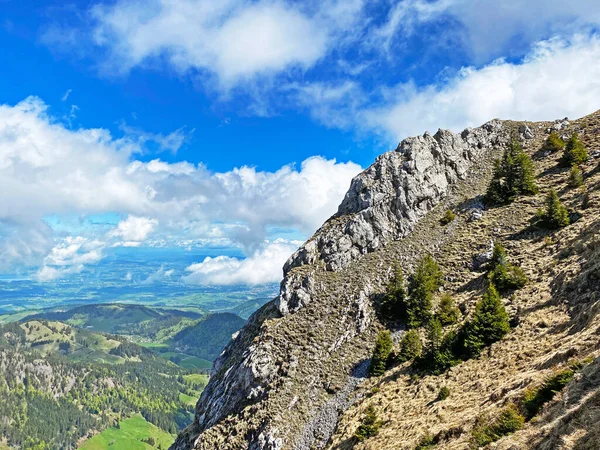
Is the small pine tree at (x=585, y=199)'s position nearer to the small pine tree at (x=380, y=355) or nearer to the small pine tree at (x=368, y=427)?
the small pine tree at (x=380, y=355)

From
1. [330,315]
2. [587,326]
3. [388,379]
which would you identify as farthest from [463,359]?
[330,315]

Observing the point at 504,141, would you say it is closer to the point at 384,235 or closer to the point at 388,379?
the point at 384,235

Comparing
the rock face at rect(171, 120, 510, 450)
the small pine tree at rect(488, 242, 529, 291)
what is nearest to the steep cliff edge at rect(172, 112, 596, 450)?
the rock face at rect(171, 120, 510, 450)

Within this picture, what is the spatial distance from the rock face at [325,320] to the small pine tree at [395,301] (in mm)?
3204

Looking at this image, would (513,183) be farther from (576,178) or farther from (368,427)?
(368,427)

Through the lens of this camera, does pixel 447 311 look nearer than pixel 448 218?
Yes

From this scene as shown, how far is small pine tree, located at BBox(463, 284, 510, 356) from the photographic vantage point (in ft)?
131

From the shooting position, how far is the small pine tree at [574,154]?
68.9 m

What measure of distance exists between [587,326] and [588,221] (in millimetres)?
29217

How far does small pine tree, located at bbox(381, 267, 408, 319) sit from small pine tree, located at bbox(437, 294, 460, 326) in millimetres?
6122

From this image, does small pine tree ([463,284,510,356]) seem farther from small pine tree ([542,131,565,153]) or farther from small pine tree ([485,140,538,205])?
small pine tree ([542,131,565,153])

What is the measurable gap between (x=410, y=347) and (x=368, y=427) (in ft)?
44.2

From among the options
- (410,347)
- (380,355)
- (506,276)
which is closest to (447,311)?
(410,347)

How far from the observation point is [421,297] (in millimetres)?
54438
